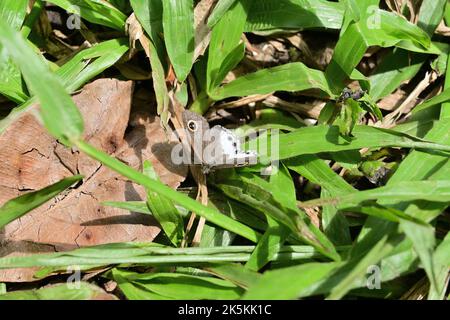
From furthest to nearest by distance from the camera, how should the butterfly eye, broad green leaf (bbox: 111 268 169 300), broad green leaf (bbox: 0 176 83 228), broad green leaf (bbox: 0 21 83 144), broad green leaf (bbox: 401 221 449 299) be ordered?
1. the butterfly eye
2. broad green leaf (bbox: 111 268 169 300)
3. broad green leaf (bbox: 0 176 83 228)
4. broad green leaf (bbox: 401 221 449 299)
5. broad green leaf (bbox: 0 21 83 144)

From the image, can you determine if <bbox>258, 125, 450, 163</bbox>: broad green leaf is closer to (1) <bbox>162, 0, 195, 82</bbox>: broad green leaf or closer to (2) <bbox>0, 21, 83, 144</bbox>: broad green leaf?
(1) <bbox>162, 0, 195, 82</bbox>: broad green leaf

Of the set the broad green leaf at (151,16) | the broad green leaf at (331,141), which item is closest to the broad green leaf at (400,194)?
the broad green leaf at (331,141)

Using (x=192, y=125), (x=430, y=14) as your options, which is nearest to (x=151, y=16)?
(x=192, y=125)

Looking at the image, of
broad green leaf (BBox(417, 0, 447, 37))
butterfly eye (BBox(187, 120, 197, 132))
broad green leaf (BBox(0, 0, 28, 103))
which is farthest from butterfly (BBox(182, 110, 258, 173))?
broad green leaf (BBox(417, 0, 447, 37))

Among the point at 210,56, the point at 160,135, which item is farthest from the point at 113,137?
the point at 210,56

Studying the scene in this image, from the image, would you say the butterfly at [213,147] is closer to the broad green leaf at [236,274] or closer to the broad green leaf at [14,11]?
the broad green leaf at [236,274]
